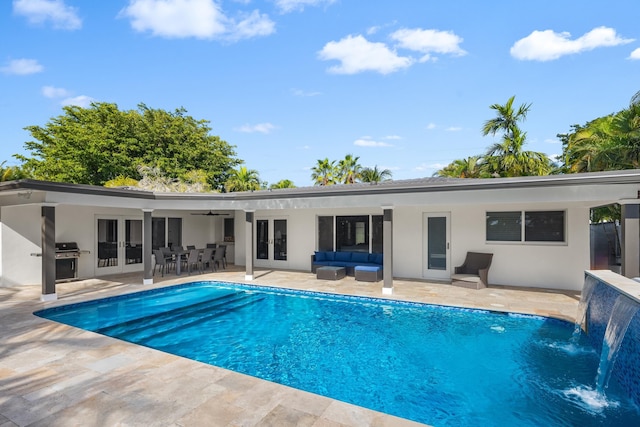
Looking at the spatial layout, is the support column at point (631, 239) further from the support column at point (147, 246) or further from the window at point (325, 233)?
the support column at point (147, 246)

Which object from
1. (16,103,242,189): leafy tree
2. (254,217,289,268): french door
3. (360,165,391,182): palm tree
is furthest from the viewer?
(360,165,391,182): palm tree

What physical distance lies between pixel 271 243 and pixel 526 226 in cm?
886

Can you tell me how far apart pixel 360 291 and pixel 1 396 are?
6.96m

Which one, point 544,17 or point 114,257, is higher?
point 544,17

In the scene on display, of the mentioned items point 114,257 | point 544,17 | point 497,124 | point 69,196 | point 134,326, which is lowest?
point 134,326

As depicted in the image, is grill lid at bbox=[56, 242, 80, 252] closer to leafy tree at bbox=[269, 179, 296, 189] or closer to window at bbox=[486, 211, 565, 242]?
window at bbox=[486, 211, 565, 242]

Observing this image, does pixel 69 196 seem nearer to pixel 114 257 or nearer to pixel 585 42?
pixel 114 257

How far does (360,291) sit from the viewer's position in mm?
9047

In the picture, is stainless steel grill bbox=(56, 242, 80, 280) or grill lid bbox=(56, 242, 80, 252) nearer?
stainless steel grill bbox=(56, 242, 80, 280)

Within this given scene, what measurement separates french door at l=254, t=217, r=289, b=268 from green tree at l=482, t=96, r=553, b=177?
11724mm

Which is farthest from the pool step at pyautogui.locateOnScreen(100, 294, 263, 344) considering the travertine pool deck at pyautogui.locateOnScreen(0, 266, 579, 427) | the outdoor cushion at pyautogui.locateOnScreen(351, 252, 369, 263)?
the outdoor cushion at pyautogui.locateOnScreen(351, 252, 369, 263)

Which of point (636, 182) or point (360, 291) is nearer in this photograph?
point (636, 182)

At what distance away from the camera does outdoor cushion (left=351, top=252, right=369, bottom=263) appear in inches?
461

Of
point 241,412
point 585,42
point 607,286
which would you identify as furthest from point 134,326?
point 585,42
